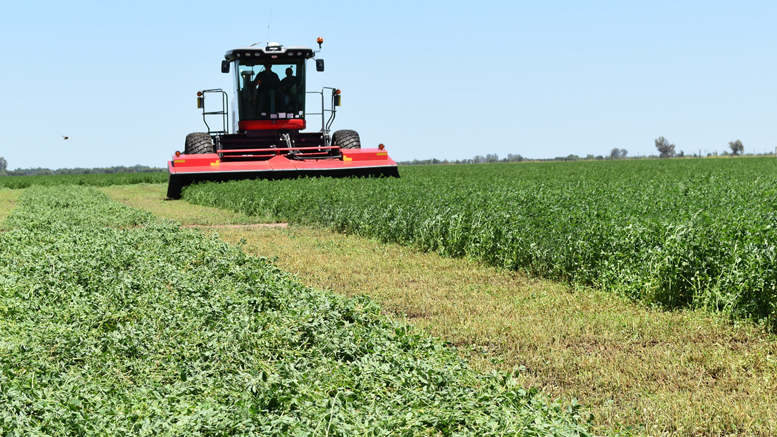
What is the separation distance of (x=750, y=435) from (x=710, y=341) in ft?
5.74

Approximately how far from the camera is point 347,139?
21906 mm

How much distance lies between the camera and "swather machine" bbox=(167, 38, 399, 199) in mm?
19766

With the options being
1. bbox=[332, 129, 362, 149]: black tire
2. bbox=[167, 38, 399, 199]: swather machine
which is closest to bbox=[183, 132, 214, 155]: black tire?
bbox=[167, 38, 399, 199]: swather machine

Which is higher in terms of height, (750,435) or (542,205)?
(542,205)

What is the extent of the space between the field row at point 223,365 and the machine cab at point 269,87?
13452 mm

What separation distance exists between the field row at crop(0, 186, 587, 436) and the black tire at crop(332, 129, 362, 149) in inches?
564

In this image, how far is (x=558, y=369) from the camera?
4.79 metres

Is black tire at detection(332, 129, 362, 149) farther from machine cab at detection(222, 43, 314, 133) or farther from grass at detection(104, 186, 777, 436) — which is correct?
grass at detection(104, 186, 777, 436)

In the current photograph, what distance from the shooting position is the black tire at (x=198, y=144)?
2080 cm

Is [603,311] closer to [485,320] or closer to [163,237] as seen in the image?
[485,320]

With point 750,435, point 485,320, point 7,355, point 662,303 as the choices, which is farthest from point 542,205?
point 7,355

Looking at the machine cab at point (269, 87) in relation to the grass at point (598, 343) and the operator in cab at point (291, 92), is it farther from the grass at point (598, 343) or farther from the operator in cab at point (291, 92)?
the grass at point (598, 343)

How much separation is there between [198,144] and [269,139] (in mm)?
2076

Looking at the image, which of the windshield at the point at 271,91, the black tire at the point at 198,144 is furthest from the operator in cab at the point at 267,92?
the black tire at the point at 198,144
